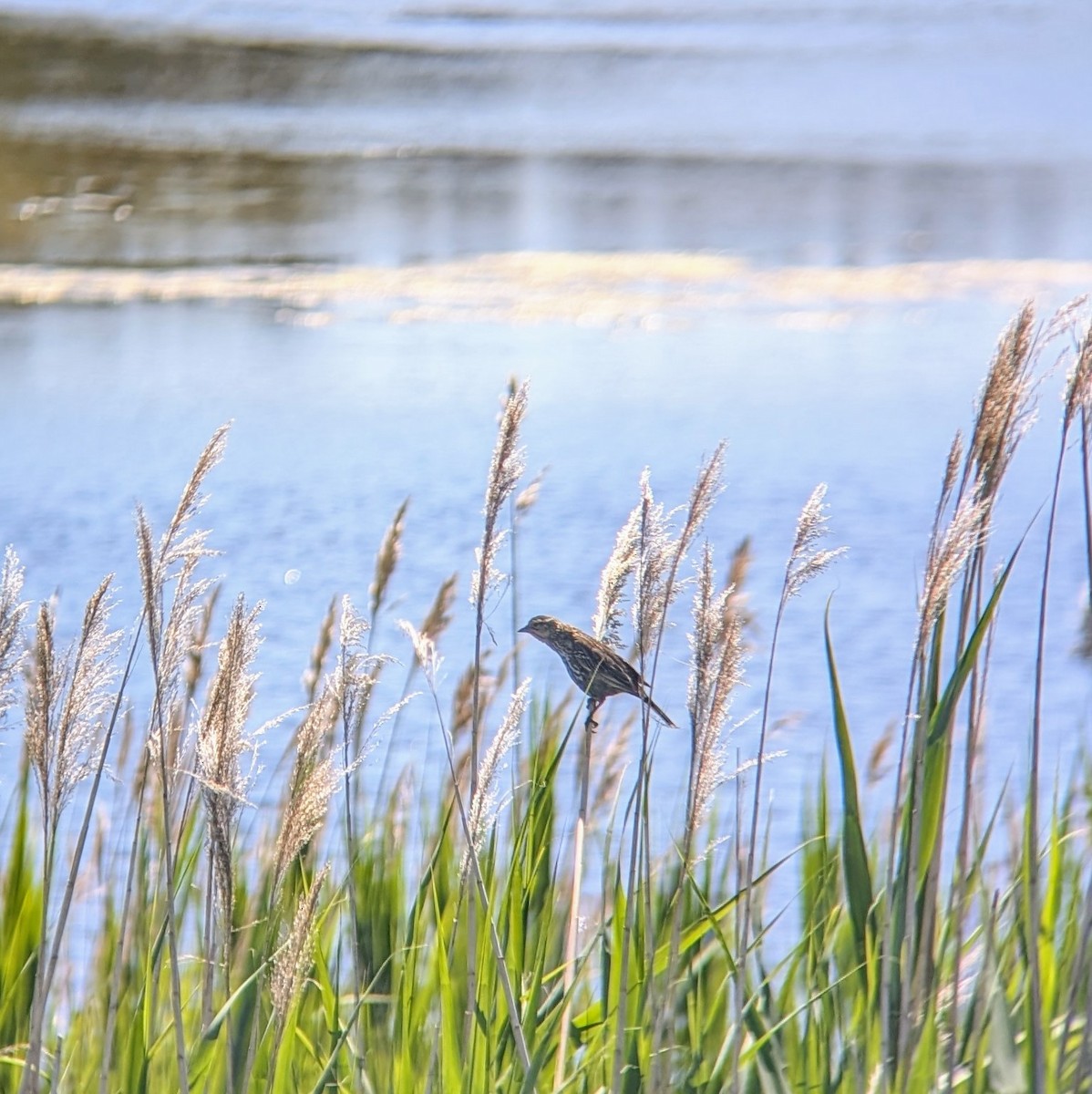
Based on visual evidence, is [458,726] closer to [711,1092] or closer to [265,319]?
[711,1092]

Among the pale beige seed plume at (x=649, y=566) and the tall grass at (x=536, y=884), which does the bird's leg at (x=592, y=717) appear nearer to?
the tall grass at (x=536, y=884)

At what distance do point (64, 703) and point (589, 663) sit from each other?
532 mm

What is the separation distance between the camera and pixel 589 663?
144cm

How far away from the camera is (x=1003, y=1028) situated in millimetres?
1267

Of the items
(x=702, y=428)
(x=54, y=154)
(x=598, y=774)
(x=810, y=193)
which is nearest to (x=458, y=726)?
(x=598, y=774)

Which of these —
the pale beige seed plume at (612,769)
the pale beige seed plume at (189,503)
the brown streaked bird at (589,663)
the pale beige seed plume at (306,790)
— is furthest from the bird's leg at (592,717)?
the pale beige seed plume at (189,503)

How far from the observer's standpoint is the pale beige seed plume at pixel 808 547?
3.56 feet

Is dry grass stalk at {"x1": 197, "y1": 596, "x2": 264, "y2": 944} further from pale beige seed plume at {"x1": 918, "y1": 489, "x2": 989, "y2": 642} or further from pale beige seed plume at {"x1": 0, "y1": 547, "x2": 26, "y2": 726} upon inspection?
pale beige seed plume at {"x1": 918, "y1": 489, "x2": 989, "y2": 642}

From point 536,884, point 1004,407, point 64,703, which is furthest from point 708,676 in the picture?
point 536,884

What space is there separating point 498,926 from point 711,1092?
0.27 meters

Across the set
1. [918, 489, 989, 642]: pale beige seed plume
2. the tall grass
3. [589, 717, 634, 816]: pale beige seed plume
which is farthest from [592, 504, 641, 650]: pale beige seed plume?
[589, 717, 634, 816]: pale beige seed plume

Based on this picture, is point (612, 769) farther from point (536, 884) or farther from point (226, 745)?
point (226, 745)

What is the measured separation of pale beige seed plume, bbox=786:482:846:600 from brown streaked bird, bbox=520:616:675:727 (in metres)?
0.20

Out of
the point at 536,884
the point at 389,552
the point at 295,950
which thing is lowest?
the point at 536,884
